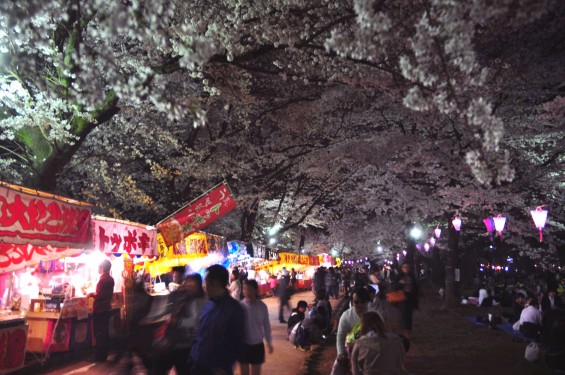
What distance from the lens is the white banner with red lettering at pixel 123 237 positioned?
11.2 meters

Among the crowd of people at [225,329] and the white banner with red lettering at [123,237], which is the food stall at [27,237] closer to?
the white banner with red lettering at [123,237]

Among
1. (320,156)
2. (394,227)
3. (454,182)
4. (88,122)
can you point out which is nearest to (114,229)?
(88,122)

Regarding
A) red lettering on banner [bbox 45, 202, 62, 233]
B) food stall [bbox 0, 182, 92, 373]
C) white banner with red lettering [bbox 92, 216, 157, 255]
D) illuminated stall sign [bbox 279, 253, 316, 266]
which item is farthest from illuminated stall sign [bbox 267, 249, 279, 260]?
red lettering on banner [bbox 45, 202, 62, 233]

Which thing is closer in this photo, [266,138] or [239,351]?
[239,351]

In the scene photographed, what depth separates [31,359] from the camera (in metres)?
10.5

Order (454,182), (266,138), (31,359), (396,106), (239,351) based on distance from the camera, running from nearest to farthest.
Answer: (239,351) < (31,359) < (396,106) < (454,182) < (266,138)

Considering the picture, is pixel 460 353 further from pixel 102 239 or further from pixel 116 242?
pixel 102 239

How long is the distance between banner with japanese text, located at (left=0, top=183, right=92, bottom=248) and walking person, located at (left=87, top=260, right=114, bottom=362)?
0.78 meters

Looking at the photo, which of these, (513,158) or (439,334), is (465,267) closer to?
(513,158)

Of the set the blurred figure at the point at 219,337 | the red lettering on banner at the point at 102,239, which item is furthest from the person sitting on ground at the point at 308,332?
the blurred figure at the point at 219,337

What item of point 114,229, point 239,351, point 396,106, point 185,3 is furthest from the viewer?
point 396,106

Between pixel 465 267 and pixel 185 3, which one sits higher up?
pixel 185 3

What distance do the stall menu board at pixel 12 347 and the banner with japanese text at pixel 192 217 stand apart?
18.0ft

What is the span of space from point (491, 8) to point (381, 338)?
3568 millimetres
